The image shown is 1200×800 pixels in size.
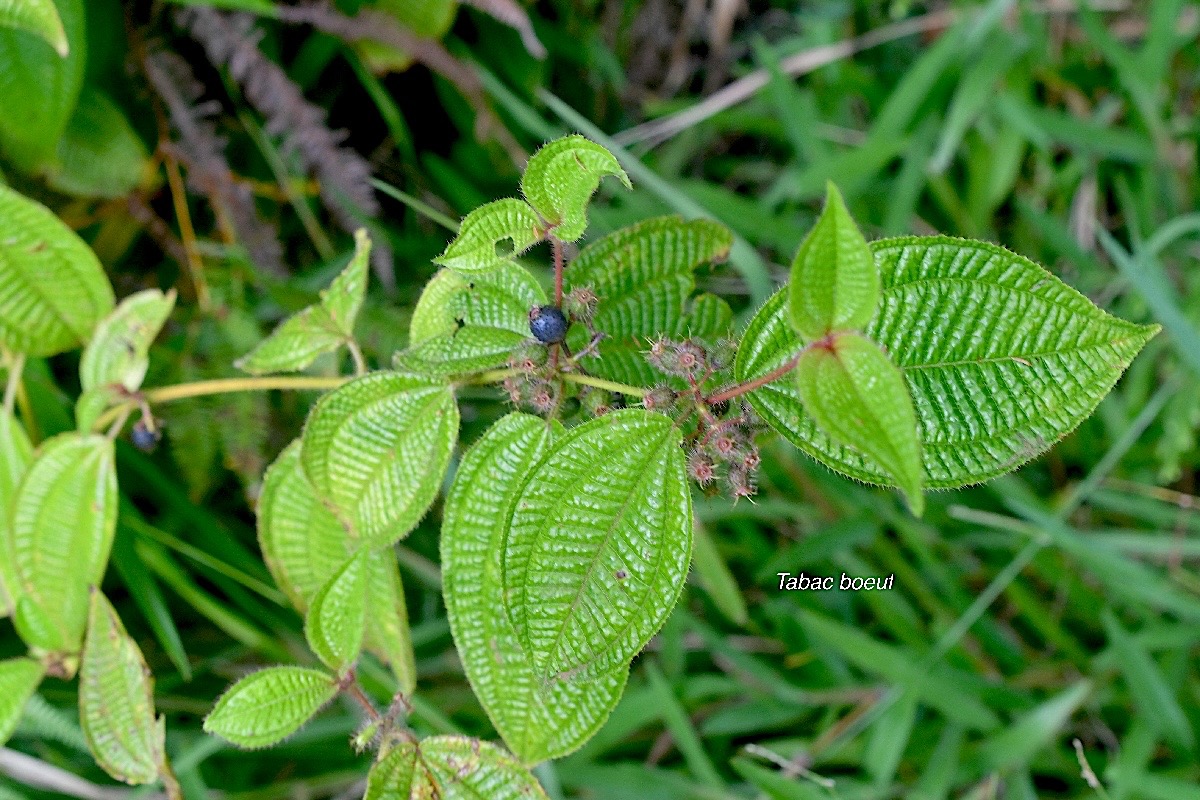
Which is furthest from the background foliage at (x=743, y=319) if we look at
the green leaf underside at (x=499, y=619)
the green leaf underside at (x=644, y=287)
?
the green leaf underside at (x=499, y=619)

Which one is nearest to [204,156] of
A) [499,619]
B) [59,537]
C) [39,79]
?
[39,79]

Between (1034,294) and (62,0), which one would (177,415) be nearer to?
(62,0)

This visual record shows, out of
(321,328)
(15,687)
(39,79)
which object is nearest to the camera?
(321,328)

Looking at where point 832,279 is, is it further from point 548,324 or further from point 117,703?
point 117,703

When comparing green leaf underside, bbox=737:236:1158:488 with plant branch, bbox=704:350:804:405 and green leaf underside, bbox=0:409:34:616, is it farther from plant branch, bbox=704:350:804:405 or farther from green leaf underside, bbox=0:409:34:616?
green leaf underside, bbox=0:409:34:616

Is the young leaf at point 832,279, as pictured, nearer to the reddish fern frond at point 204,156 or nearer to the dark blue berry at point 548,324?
the dark blue berry at point 548,324

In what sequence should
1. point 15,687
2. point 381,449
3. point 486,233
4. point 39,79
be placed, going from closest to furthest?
point 486,233 → point 381,449 → point 15,687 → point 39,79
